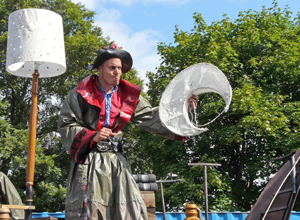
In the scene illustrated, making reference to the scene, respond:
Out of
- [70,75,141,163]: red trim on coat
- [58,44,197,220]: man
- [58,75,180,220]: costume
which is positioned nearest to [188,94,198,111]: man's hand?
[58,44,197,220]: man

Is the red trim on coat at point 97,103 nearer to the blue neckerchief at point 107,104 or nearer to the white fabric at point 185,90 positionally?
the blue neckerchief at point 107,104

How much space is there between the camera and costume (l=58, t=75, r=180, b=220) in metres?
2.76

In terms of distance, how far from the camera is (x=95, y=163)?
9.46 ft

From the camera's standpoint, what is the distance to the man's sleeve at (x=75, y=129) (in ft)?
9.05

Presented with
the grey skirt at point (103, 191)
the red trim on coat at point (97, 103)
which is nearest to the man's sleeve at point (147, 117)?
the red trim on coat at point (97, 103)

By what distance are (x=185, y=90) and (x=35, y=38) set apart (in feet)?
4.86

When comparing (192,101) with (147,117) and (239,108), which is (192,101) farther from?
(239,108)

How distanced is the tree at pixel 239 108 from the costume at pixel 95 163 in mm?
9486

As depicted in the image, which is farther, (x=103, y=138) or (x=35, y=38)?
(x=35, y=38)

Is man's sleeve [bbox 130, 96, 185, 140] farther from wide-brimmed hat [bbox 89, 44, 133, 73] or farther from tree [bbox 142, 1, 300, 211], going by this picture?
tree [bbox 142, 1, 300, 211]

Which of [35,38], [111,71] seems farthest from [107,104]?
[35,38]

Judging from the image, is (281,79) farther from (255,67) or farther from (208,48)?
(208,48)

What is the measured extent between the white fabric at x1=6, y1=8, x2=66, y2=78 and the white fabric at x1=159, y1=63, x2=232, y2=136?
1180 millimetres

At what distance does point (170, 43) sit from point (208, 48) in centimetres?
279
